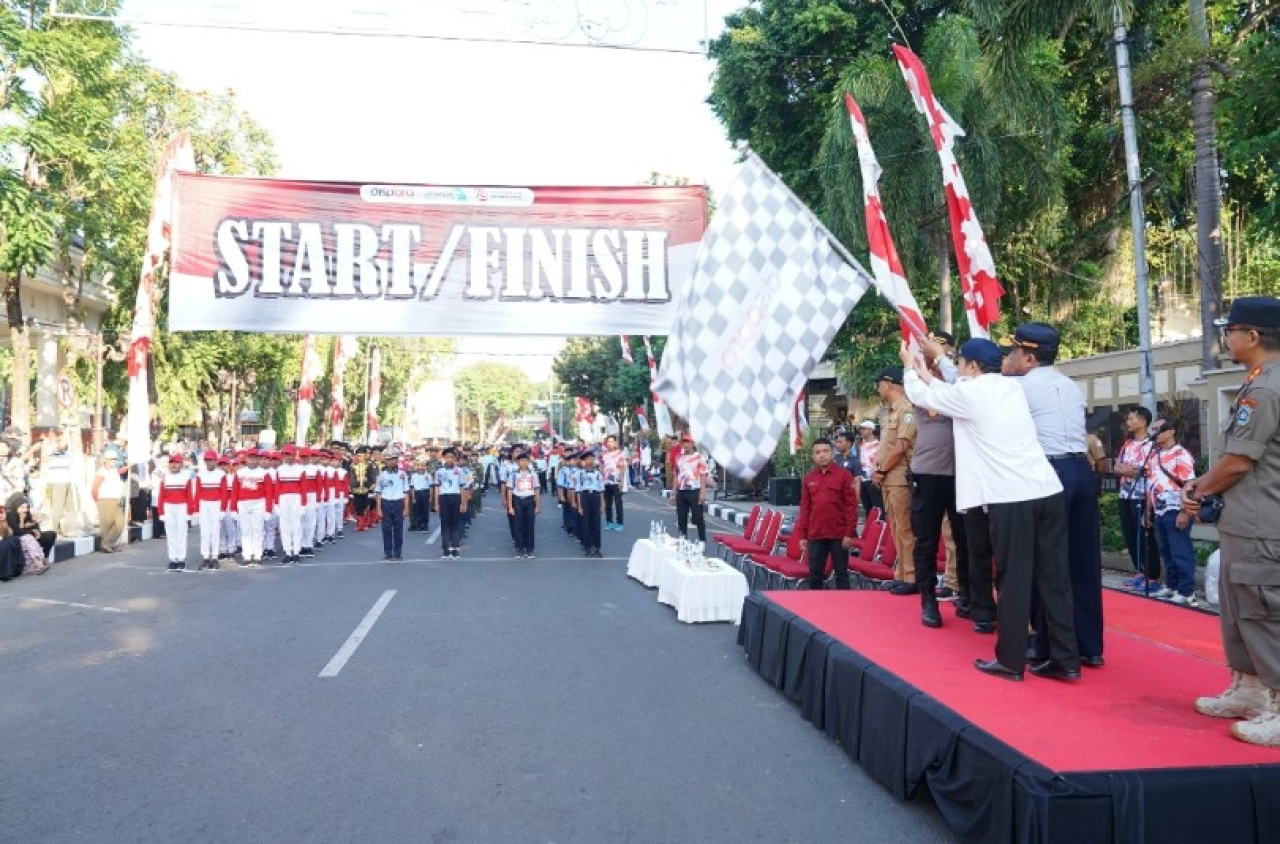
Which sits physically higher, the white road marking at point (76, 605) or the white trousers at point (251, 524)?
the white trousers at point (251, 524)

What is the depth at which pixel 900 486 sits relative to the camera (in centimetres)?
864

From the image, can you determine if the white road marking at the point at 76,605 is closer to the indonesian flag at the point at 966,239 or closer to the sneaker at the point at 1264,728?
the indonesian flag at the point at 966,239

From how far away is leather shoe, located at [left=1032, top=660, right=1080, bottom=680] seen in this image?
197 inches

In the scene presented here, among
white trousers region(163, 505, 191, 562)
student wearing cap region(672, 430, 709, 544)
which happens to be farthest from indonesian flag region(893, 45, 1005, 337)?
white trousers region(163, 505, 191, 562)

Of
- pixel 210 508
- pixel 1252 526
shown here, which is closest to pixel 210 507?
pixel 210 508

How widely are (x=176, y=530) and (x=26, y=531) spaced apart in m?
1.95

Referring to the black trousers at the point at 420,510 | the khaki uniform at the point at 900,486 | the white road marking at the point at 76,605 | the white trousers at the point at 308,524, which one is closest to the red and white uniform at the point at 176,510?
the white trousers at the point at 308,524

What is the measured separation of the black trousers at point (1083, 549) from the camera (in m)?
5.32

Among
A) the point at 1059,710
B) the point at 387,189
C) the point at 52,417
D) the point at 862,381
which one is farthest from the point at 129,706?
the point at 52,417

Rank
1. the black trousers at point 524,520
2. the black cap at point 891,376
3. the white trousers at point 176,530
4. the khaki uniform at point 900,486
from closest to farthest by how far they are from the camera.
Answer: the black cap at point 891,376
the khaki uniform at point 900,486
the white trousers at point 176,530
the black trousers at point 524,520

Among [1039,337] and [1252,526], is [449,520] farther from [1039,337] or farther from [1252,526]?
[1252,526]

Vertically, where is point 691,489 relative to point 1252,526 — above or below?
below

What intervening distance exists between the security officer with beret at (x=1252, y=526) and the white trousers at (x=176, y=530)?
41.8ft

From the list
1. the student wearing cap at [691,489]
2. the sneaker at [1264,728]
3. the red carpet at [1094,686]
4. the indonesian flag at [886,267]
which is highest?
A: the indonesian flag at [886,267]
